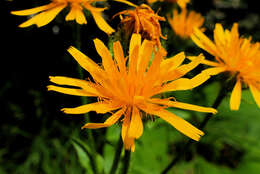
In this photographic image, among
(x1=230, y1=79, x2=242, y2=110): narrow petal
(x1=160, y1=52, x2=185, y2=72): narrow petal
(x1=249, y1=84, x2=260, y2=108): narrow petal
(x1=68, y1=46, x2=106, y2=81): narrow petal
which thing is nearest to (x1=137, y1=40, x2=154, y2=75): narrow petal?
(x1=160, y1=52, x2=185, y2=72): narrow petal

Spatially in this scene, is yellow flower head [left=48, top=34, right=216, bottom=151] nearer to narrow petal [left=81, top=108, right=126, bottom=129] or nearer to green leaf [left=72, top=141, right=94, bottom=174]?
narrow petal [left=81, top=108, right=126, bottom=129]

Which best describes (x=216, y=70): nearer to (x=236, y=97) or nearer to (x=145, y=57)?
(x=236, y=97)

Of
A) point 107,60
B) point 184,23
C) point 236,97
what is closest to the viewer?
point 107,60

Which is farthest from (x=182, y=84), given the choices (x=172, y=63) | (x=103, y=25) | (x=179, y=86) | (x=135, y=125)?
(x=103, y=25)

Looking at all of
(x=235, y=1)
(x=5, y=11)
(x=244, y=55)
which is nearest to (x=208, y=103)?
(x=244, y=55)

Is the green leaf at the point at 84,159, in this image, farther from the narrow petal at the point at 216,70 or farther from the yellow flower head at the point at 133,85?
the narrow petal at the point at 216,70

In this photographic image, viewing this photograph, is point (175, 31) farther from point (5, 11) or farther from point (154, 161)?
point (5, 11)

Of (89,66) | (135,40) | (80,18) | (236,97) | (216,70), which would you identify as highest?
(80,18)
